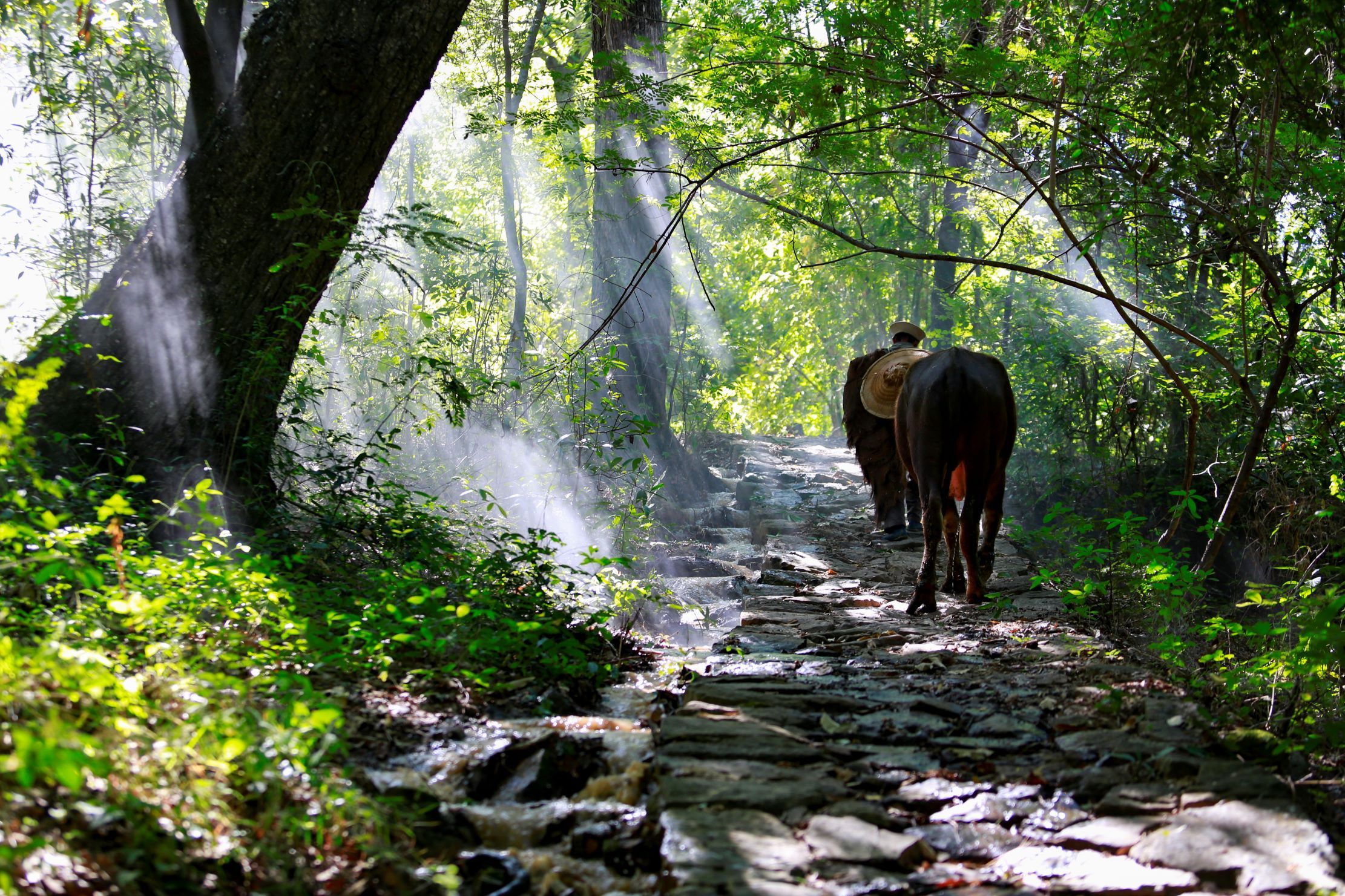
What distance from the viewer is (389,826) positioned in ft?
7.91

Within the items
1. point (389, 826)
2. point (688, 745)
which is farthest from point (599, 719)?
point (389, 826)

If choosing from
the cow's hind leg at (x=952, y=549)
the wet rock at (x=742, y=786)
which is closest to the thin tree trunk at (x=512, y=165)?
the cow's hind leg at (x=952, y=549)

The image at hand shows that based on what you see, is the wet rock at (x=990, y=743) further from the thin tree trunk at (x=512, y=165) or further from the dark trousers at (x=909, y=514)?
the thin tree trunk at (x=512, y=165)

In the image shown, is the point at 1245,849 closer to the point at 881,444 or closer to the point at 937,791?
the point at 937,791

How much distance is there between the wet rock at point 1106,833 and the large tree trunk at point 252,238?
4562 mm

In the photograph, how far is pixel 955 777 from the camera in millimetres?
3289

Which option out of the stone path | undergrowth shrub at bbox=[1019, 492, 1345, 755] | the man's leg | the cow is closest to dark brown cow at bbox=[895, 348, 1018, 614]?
undergrowth shrub at bbox=[1019, 492, 1345, 755]

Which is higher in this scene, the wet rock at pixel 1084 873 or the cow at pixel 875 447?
the cow at pixel 875 447

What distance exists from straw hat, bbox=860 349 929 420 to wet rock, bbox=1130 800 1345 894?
650 centimetres

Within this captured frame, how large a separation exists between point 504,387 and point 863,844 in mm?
11069

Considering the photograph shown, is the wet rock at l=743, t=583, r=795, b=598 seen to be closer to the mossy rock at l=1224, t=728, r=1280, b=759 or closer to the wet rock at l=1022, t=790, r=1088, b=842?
the mossy rock at l=1224, t=728, r=1280, b=759

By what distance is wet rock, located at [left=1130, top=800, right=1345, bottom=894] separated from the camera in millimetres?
2389

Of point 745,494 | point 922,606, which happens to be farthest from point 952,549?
point 745,494

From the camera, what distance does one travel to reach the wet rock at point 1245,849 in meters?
2.39
